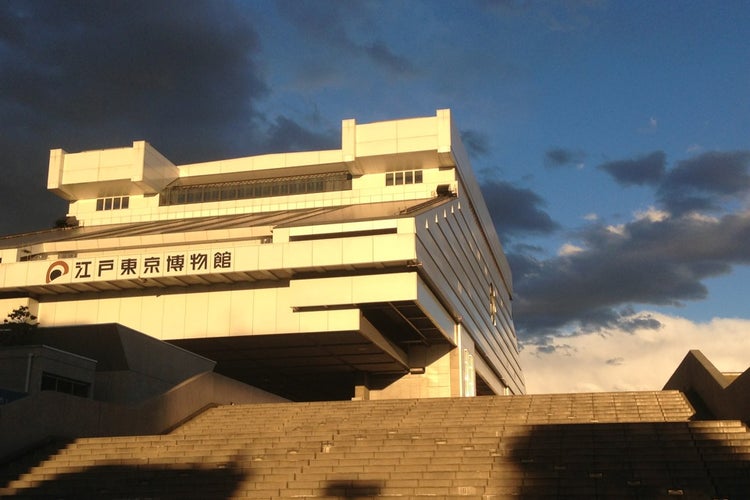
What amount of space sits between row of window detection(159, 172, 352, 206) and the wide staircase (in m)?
32.1

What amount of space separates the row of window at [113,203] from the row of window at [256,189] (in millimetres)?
2583

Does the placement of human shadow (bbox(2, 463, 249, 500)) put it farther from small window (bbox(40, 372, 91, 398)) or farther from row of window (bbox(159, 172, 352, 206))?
row of window (bbox(159, 172, 352, 206))

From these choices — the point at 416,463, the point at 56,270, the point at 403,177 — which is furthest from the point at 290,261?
the point at 416,463

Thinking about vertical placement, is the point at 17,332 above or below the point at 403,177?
below

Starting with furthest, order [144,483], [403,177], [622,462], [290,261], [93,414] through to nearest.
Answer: [403,177]
[290,261]
[93,414]
[144,483]
[622,462]

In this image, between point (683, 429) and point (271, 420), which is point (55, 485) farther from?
point (683, 429)

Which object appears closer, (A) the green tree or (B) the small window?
(B) the small window

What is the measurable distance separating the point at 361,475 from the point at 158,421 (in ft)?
30.1

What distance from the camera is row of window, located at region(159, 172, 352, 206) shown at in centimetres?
5434

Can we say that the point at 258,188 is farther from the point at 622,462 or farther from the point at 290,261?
the point at 622,462

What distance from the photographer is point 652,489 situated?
50.6ft

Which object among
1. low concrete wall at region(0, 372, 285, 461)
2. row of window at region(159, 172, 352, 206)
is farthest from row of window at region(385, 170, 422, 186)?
low concrete wall at region(0, 372, 285, 461)

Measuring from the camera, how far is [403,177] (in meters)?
53.4

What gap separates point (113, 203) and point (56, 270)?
16.5m
